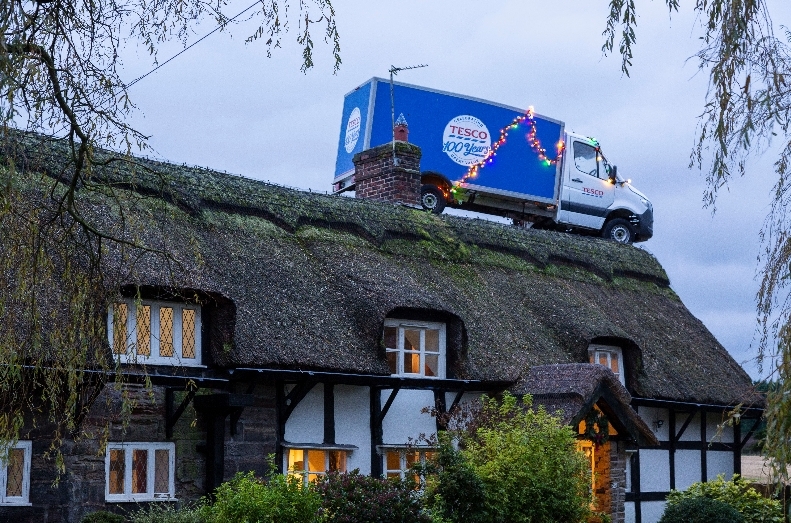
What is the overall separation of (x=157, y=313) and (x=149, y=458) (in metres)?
1.77

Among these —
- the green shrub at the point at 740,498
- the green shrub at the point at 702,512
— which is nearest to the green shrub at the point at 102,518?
the green shrub at the point at 702,512

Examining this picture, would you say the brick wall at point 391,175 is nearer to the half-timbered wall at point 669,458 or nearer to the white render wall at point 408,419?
the white render wall at point 408,419

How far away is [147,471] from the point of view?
45.1 ft

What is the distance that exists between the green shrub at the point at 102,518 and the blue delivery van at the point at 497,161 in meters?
10.5

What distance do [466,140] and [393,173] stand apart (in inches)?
97.3

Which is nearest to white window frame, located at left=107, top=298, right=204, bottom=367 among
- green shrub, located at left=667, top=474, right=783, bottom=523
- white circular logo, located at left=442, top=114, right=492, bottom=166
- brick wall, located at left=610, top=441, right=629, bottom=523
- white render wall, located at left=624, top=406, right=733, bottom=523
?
brick wall, located at left=610, top=441, right=629, bottom=523

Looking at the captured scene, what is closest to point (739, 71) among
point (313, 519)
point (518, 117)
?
point (313, 519)

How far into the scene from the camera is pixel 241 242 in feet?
53.2

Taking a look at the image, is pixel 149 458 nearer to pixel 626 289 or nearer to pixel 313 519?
pixel 313 519

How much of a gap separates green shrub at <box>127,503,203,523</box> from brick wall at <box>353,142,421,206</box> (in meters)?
8.88

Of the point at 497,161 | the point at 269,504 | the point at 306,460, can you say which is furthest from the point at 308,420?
the point at 497,161

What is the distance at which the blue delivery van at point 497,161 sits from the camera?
22.0 meters

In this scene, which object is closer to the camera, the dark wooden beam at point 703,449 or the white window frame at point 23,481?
the white window frame at point 23,481

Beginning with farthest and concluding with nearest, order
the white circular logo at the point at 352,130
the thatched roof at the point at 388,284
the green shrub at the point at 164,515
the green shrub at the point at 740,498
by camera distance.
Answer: the white circular logo at the point at 352,130 < the green shrub at the point at 740,498 < the thatched roof at the point at 388,284 < the green shrub at the point at 164,515
